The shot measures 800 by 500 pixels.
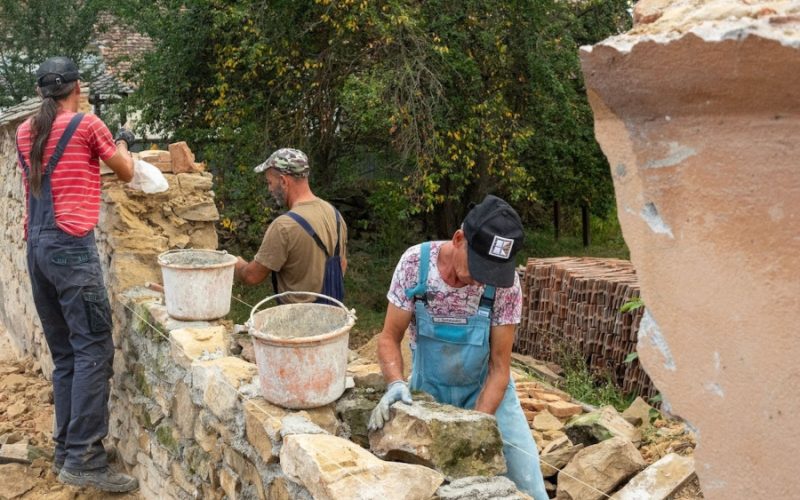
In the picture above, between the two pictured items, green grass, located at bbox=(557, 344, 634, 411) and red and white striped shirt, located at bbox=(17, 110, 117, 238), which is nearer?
red and white striped shirt, located at bbox=(17, 110, 117, 238)

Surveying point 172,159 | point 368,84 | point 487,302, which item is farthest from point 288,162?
point 368,84

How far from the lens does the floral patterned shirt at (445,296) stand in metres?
3.28

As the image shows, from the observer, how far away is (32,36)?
13.4 meters

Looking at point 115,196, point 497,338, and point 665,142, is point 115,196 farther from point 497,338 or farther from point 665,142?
point 665,142

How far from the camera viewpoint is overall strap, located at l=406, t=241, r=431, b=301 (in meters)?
3.30

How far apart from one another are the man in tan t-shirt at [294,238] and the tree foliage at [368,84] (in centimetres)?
433

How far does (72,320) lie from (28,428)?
5.70ft

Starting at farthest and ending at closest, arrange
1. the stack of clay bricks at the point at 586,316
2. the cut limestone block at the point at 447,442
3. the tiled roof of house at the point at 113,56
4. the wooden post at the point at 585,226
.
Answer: the wooden post at the point at 585,226 < the tiled roof of house at the point at 113,56 < the stack of clay bricks at the point at 586,316 < the cut limestone block at the point at 447,442

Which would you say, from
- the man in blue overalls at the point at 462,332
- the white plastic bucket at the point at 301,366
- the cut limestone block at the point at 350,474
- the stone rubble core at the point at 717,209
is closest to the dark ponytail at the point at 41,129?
the white plastic bucket at the point at 301,366

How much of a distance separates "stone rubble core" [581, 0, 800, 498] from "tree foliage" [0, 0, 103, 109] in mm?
13445

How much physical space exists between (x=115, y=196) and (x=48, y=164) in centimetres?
87

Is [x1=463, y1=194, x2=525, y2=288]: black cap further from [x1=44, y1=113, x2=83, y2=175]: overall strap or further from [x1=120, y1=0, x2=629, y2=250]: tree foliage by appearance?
[x1=120, y1=0, x2=629, y2=250]: tree foliage

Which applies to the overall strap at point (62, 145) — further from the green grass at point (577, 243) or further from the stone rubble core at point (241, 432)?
the green grass at point (577, 243)

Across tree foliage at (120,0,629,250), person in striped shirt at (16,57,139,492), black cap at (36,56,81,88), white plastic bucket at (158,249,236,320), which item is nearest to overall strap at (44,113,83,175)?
person in striped shirt at (16,57,139,492)
